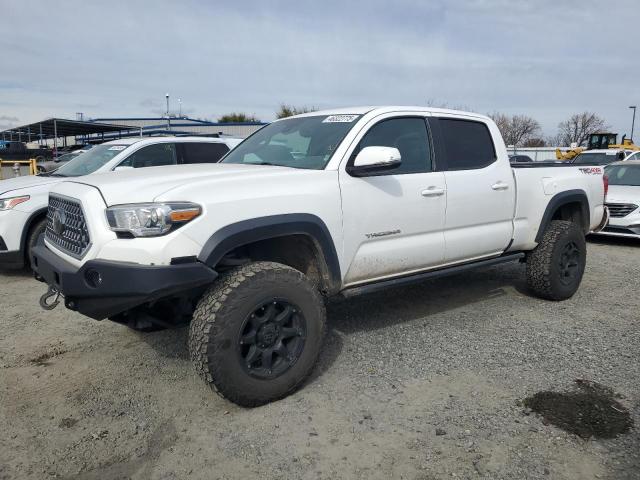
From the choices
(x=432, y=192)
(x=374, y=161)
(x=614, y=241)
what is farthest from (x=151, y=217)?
(x=614, y=241)

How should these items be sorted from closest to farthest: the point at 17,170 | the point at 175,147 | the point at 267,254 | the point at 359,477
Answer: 1. the point at 359,477
2. the point at 267,254
3. the point at 175,147
4. the point at 17,170

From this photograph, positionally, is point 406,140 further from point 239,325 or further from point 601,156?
point 601,156

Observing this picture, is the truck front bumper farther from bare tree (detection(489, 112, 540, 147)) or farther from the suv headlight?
bare tree (detection(489, 112, 540, 147))

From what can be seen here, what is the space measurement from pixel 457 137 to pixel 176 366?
9.87ft

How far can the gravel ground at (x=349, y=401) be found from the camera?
2.65 metres

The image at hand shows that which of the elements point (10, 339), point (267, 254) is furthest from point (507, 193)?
point (10, 339)

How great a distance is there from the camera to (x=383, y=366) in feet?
12.4

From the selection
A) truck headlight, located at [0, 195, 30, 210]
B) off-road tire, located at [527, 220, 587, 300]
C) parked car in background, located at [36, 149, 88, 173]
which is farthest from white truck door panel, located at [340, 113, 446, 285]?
parked car in background, located at [36, 149, 88, 173]

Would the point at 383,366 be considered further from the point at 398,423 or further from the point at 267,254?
the point at 267,254

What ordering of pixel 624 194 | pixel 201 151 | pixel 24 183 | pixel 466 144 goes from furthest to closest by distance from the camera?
pixel 624 194 < pixel 201 151 < pixel 24 183 < pixel 466 144

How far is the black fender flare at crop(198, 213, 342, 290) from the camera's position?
9.62 ft

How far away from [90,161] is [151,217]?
5143 millimetres

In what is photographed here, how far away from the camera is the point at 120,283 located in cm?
276

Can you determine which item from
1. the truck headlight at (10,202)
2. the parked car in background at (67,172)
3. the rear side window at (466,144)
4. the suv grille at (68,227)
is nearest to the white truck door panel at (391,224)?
the rear side window at (466,144)
